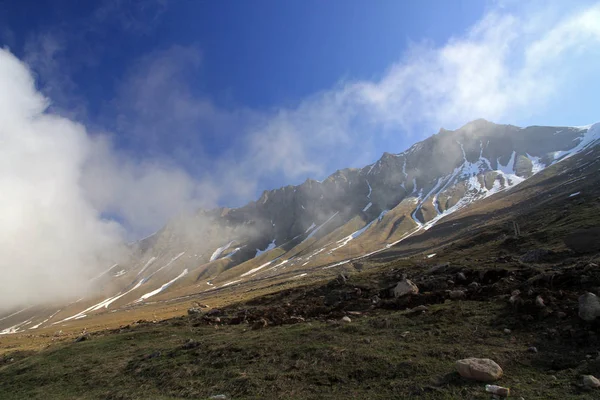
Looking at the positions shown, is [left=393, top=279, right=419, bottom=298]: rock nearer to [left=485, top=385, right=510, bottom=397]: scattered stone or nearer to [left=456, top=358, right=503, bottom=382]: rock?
[left=456, top=358, right=503, bottom=382]: rock

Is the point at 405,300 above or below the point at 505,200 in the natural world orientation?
above

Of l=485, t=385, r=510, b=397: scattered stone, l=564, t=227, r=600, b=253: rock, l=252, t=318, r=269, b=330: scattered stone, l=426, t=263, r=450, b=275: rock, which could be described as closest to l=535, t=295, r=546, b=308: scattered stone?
l=485, t=385, r=510, b=397: scattered stone

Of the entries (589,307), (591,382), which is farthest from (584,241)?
(591,382)

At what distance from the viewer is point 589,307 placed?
1409 centimetres

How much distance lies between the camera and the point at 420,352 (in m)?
14.8

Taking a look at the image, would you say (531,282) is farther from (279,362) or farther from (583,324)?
(279,362)

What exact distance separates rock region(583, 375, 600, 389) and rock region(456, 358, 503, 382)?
2427 millimetres

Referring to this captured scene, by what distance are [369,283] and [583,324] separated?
775 inches

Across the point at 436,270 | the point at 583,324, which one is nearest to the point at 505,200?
the point at 436,270

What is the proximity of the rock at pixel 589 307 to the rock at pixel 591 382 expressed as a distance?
15.8 feet

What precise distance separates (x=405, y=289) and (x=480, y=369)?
14938mm

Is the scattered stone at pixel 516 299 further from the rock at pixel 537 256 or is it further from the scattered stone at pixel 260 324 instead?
the scattered stone at pixel 260 324

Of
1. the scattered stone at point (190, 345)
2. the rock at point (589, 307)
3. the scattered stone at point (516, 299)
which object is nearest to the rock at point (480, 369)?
the rock at point (589, 307)

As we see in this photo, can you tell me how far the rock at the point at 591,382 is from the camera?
32.7 feet
